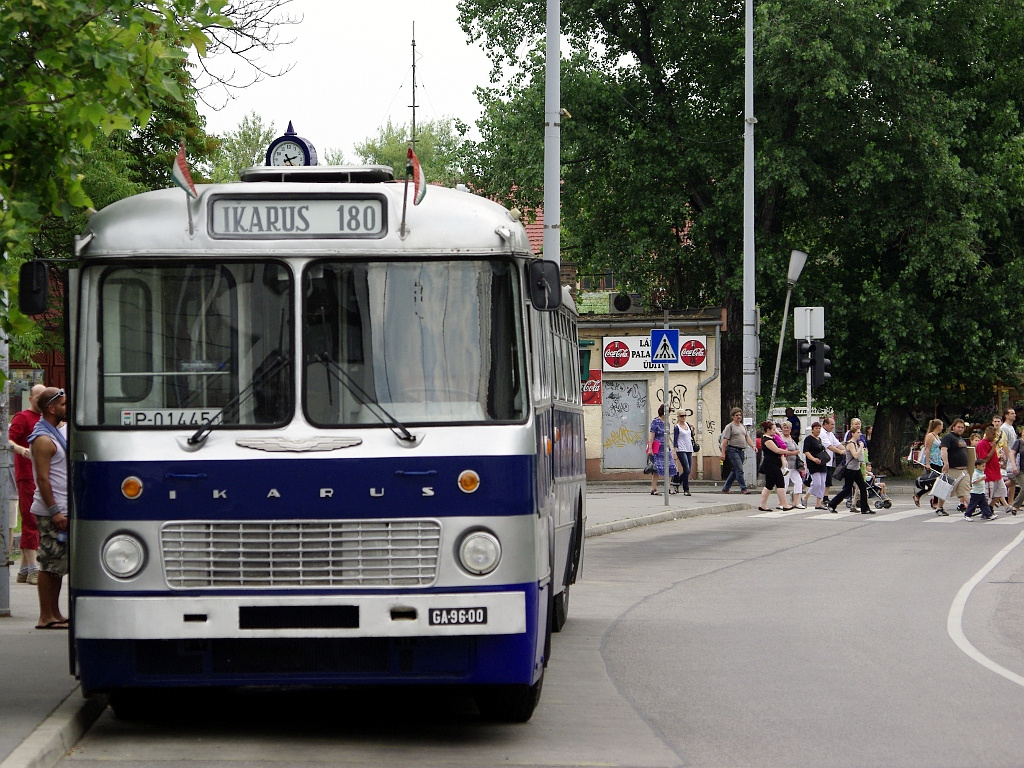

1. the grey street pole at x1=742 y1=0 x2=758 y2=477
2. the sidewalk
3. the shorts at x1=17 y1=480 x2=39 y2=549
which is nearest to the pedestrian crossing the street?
the grey street pole at x1=742 y1=0 x2=758 y2=477

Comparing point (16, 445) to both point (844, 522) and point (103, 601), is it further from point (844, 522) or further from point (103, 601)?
point (844, 522)

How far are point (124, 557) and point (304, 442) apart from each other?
0.99 metres

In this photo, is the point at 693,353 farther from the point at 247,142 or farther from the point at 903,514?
the point at 247,142

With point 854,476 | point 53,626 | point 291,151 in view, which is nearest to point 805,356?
point 854,476

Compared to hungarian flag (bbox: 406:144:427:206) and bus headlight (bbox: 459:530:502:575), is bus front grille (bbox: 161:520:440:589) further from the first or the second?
hungarian flag (bbox: 406:144:427:206)

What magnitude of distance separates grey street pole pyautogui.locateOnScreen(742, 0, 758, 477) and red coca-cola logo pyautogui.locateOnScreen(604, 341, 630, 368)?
15.5ft

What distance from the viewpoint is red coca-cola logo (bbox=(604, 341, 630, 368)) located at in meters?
40.2

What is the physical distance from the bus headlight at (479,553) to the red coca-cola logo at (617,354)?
32649 millimetres

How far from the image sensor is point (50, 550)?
452 inches

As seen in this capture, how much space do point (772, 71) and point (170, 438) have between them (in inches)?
1264

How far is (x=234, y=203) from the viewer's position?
7.95 meters

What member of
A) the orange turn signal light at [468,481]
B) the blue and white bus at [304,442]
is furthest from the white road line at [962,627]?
the orange turn signal light at [468,481]

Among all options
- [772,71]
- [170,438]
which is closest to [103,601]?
[170,438]

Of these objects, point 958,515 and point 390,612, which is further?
point 958,515
